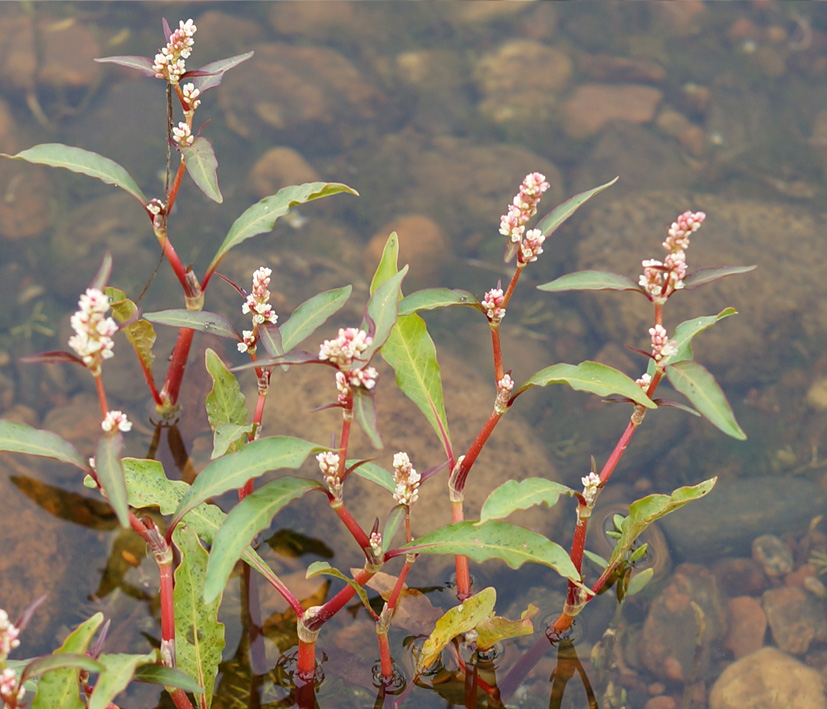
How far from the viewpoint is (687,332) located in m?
3.21

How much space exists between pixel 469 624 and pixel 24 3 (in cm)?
842

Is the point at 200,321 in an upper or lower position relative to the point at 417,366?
upper

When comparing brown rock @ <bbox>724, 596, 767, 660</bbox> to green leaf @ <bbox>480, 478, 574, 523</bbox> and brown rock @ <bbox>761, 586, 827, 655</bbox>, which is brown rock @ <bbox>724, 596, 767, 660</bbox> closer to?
brown rock @ <bbox>761, 586, 827, 655</bbox>

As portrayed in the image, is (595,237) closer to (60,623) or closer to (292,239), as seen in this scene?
(292,239)

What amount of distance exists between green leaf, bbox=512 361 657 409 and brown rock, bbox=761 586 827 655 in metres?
2.77

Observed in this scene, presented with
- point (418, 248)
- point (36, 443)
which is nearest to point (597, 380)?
point (36, 443)

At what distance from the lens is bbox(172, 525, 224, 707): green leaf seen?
3.33 m

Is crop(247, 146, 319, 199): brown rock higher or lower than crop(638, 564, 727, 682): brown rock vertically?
higher

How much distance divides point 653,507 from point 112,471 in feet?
7.20

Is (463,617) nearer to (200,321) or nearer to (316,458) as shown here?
(316,458)

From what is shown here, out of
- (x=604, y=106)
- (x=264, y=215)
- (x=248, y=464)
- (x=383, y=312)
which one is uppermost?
(x=383, y=312)

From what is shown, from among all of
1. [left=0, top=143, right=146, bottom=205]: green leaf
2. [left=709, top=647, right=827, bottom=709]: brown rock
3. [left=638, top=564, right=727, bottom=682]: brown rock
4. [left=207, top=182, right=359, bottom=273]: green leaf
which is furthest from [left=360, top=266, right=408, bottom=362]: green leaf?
[left=709, top=647, right=827, bottom=709]: brown rock

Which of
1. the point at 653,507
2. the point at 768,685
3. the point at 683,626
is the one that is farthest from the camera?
the point at 683,626

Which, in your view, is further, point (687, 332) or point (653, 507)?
point (653, 507)
